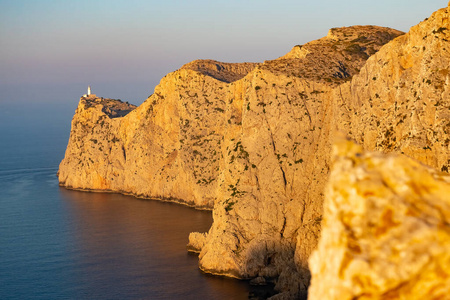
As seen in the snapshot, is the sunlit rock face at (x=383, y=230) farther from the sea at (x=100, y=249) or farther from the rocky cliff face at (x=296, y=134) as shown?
the sea at (x=100, y=249)

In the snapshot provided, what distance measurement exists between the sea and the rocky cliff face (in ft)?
11.9

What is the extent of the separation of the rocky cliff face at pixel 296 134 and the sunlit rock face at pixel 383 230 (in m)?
37.0

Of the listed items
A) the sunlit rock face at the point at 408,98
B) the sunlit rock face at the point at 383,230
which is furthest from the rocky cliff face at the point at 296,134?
the sunlit rock face at the point at 383,230

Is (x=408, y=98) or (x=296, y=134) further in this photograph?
(x=296, y=134)

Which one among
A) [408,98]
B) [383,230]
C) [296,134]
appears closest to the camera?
[383,230]

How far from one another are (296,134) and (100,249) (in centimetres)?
2803

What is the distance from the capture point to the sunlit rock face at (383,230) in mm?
4480

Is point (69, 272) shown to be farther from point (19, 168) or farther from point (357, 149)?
point (19, 168)

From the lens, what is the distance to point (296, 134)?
6794cm

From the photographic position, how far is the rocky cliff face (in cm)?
4694

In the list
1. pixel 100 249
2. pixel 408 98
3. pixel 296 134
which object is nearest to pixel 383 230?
pixel 408 98

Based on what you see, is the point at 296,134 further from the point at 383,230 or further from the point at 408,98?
the point at 383,230

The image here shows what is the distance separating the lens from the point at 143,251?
73125 millimetres

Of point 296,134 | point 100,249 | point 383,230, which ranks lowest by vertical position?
point 100,249
